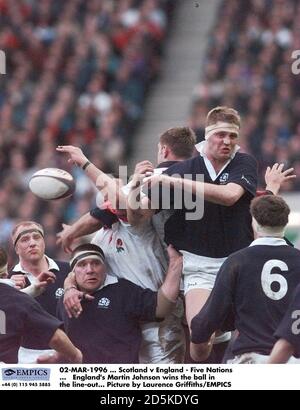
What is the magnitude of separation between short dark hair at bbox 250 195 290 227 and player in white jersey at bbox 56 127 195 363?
688 millimetres

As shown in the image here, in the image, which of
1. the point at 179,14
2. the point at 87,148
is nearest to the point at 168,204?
the point at 87,148

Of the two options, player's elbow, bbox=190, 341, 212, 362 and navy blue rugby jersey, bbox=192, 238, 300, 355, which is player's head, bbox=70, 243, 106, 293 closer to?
player's elbow, bbox=190, 341, 212, 362

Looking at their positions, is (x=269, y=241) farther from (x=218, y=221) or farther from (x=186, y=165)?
→ (x=186, y=165)

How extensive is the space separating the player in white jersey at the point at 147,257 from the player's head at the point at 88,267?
0.11m

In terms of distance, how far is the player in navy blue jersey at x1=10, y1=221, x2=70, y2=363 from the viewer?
6117 millimetres

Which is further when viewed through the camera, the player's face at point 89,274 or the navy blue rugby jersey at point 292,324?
the player's face at point 89,274

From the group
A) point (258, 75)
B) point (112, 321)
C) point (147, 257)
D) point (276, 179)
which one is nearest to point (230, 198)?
point (276, 179)

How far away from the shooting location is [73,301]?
589cm

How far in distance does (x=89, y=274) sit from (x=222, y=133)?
93 centimetres

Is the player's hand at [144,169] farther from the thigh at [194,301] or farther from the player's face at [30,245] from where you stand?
the player's face at [30,245]

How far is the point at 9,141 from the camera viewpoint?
11727 mm

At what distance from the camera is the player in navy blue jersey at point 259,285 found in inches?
215

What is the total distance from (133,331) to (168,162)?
2.74ft

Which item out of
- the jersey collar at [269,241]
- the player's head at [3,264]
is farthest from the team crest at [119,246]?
the jersey collar at [269,241]
